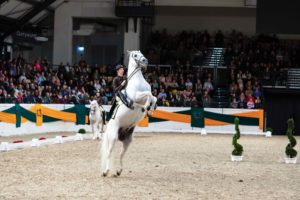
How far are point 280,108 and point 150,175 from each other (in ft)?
71.1

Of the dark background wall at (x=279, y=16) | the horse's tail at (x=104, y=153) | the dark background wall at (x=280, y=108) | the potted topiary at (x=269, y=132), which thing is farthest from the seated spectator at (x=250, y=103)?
the horse's tail at (x=104, y=153)

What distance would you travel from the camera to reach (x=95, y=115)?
25703 mm

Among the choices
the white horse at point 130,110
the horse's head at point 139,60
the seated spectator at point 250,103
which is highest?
the horse's head at point 139,60

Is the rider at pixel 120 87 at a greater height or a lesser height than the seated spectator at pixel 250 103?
greater

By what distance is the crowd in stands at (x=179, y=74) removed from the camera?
105 feet

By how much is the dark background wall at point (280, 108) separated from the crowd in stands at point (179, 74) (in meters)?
0.68

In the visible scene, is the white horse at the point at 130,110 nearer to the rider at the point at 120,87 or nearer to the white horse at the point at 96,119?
the rider at the point at 120,87

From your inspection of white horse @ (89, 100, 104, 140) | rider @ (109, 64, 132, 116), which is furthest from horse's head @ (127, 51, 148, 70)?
white horse @ (89, 100, 104, 140)

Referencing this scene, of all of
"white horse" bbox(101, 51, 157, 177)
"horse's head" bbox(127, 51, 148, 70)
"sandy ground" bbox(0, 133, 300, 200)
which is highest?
"horse's head" bbox(127, 51, 148, 70)

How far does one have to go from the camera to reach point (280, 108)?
34062 mm

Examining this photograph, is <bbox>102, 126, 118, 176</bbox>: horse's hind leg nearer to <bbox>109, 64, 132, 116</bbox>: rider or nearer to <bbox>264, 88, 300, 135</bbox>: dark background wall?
<bbox>109, 64, 132, 116</bbox>: rider

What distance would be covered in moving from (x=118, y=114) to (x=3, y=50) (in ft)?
81.1

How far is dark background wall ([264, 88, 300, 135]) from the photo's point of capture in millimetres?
33875

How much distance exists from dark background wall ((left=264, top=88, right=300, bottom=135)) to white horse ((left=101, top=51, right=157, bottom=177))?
21.3 meters
